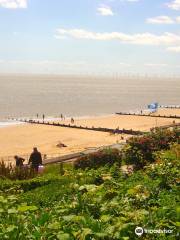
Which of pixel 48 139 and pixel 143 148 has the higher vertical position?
pixel 143 148

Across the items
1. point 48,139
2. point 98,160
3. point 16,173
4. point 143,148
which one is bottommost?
point 48,139

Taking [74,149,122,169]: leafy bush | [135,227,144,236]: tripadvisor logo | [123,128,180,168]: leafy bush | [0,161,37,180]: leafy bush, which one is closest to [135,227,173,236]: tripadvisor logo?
[135,227,144,236]: tripadvisor logo

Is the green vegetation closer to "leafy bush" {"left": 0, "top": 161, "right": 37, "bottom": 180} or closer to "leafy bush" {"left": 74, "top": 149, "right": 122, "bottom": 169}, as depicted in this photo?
"leafy bush" {"left": 0, "top": 161, "right": 37, "bottom": 180}

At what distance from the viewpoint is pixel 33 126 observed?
6181cm

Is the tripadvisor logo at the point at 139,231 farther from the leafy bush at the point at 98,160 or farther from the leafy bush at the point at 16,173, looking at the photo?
the leafy bush at the point at 98,160

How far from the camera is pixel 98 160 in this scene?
713 inches

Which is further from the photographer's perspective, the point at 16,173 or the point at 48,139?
the point at 48,139

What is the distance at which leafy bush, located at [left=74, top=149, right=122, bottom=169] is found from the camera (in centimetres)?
1784

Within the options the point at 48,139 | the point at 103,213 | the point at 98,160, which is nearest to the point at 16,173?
the point at 98,160

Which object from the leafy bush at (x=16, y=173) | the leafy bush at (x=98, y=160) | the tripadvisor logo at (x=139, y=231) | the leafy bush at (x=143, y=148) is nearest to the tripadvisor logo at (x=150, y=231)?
the tripadvisor logo at (x=139, y=231)

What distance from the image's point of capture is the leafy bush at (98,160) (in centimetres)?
1784

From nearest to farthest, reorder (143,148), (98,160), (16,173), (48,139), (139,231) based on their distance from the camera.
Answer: (139,231), (16,173), (143,148), (98,160), (48,139)

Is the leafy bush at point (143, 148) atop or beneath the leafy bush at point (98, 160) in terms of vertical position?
atop

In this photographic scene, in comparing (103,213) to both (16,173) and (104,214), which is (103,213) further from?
(16,173)
